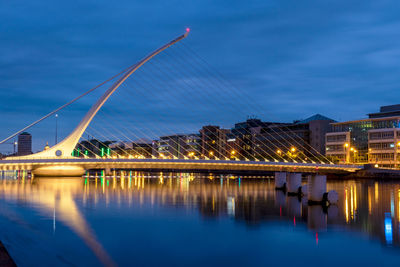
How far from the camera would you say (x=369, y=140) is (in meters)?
95.9

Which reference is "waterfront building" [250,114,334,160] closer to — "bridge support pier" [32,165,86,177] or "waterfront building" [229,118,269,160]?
"waterfront building" [229,118,269,160]

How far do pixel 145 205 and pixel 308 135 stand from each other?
88698 mm

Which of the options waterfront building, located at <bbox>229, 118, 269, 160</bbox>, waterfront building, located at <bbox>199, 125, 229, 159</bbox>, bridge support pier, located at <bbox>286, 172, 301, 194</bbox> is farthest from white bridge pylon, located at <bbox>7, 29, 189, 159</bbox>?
waterfront building, located at <bbox>199, 125, 229, 159</bbox>

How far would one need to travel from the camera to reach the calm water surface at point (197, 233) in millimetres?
16094

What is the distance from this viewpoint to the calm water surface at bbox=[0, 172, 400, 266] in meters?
16.1

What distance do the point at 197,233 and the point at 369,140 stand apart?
8171 cm

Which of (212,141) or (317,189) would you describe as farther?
(212,141)

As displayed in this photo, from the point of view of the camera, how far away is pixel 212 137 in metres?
154

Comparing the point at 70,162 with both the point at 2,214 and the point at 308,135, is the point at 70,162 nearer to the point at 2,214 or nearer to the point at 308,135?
the point at 2,214

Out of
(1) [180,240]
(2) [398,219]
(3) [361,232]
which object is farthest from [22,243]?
(2) [398,219]

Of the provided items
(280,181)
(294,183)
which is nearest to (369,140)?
(280,181)

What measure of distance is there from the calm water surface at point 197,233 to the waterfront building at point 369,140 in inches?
2401

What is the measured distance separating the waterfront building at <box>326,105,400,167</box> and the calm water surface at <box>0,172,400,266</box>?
61.0m

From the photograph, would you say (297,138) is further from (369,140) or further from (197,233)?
(197,233)
